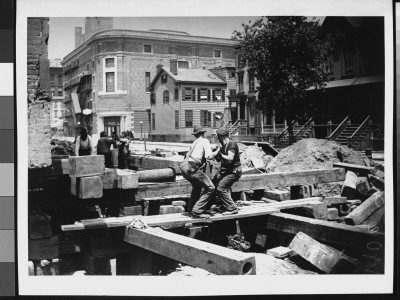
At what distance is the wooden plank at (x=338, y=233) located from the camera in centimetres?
791

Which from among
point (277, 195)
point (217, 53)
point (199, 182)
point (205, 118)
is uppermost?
point (217, 53)

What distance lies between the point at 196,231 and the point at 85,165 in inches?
94.3

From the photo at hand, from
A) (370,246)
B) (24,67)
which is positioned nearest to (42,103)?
(24,67)

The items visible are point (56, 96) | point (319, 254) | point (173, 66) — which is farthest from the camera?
point (56, 96)

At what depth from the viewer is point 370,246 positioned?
799 centimetres

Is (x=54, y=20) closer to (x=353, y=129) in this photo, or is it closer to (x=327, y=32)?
(x=327, y=32)

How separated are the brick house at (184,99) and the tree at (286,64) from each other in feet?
2.32

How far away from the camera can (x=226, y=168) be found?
8.67 m

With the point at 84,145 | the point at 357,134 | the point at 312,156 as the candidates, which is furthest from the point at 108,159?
the point at 357,134

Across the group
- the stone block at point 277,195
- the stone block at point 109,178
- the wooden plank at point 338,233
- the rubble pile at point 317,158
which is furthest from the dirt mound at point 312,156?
the stone block at point 109,178

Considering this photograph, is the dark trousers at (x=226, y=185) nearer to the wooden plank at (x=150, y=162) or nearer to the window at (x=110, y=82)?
the wooden plank at (x=150, y=162)

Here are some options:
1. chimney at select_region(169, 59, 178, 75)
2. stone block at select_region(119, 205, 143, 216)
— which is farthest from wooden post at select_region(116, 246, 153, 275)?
chimney at select_region(169, 59, 178, 75)

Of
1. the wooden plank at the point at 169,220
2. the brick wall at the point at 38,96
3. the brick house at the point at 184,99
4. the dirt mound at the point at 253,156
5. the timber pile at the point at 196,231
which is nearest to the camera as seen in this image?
the timber pile at the point at 196,231

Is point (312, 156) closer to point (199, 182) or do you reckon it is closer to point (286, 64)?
point (286, 64)
